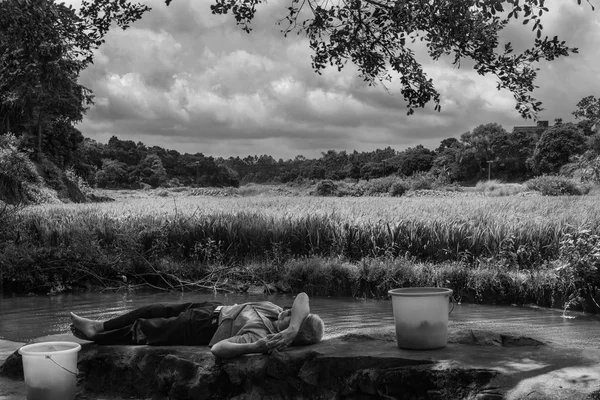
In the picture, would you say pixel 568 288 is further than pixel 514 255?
No

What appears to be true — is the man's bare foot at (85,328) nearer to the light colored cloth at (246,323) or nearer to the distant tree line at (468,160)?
the light colored cloth at (246,323)

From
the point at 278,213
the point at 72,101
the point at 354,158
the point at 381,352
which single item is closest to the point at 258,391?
the point at 381,352

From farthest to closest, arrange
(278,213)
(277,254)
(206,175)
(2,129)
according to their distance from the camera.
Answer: (206,175)
(2,129)
(278,213)
(277,254)

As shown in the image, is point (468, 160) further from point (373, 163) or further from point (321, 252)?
point (321, 252)

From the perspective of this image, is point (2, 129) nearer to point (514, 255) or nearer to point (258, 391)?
point (514, 255)

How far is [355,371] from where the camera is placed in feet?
12.9

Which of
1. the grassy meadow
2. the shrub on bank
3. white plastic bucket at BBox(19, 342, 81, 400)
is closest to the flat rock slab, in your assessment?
white plastic bucket at BBox(19, 342, 81, 400)

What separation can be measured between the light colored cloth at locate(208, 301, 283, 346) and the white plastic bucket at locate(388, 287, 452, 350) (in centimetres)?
85

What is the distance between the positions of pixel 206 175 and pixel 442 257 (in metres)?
41.1

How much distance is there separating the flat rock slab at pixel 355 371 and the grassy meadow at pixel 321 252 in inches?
184

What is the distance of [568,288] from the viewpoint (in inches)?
336

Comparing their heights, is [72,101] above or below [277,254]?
above

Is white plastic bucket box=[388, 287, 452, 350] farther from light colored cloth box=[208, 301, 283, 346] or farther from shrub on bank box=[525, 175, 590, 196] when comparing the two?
shrub on bank box=[525, 175, 590, 196]

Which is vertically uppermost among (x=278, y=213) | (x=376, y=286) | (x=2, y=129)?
(x=2, y=129)
